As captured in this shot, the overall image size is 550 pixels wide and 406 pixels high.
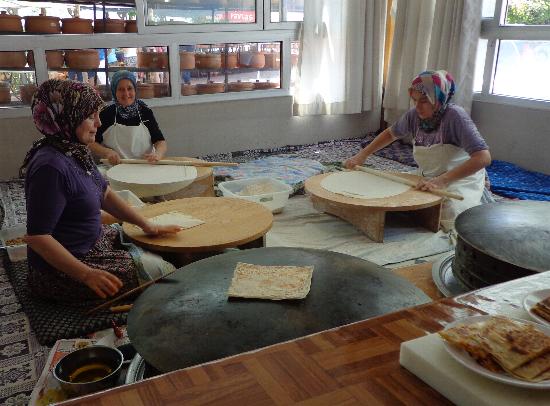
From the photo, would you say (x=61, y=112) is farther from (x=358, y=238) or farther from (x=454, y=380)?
(x=358, y=238)

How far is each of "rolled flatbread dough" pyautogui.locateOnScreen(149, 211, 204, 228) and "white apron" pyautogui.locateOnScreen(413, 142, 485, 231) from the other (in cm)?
A: 162

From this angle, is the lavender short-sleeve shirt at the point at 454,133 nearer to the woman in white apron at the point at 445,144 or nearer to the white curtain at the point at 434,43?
the woman in white apron at the point at 445,144

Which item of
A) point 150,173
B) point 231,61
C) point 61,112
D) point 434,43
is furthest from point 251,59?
point 61,112

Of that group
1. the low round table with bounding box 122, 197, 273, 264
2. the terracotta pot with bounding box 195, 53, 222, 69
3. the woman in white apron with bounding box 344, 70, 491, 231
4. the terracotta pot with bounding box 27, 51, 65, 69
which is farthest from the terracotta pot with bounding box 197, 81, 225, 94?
the low round table with bounding box 122, 197, 273, 264

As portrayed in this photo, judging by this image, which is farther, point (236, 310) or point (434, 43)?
point (434, 43)

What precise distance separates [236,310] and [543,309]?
2.24 ft

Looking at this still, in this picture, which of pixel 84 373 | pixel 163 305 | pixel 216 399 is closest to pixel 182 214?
pixel 84 373

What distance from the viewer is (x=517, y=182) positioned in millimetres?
4125

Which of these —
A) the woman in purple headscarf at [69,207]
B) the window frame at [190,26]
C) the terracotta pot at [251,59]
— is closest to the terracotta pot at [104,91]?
the window frame at [190,26]

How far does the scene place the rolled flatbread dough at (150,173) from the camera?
3.02 meters

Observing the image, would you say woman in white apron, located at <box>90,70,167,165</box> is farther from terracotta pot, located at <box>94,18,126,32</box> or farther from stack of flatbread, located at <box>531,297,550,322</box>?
stack of flatbread, located at <box>531,297,550,322</box>

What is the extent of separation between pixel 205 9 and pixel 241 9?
39cm

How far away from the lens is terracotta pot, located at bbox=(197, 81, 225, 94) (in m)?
5.00

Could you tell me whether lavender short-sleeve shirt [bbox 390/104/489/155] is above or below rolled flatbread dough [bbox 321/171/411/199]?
above
